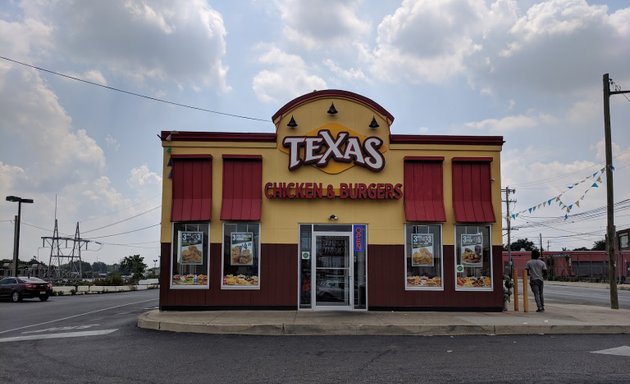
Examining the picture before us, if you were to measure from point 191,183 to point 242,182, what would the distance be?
1.40 metres

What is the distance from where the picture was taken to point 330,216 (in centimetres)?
1503

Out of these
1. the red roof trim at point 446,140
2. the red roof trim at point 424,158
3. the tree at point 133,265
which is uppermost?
the red roof trim at point 446,140

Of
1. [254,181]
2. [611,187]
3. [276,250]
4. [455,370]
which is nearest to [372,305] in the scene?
[276,250]

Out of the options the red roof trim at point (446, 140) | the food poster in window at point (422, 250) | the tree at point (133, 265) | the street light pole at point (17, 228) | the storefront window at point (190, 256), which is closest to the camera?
the storefront window at point (190, 256)

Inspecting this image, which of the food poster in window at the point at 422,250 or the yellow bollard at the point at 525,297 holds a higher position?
the food poster in window at the point at 422,250

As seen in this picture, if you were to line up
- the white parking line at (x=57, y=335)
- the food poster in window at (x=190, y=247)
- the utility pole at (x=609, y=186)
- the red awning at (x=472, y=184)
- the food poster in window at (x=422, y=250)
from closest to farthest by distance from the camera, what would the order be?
the white parking line at (x=57, y=335)
the food poster in window at (x=190, y=247)
the food poster in window at (x=422, y=250)
the red awning at (x=472, y=184)
the utility pole at (x=609, y=186)

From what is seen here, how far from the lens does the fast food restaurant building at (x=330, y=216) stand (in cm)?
1480

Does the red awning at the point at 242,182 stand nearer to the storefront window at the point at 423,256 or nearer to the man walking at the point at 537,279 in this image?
the storefront window at the point at 423,256

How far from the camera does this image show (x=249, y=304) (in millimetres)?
14703

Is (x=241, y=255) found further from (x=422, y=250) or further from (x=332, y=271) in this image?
(x=422, y=250)

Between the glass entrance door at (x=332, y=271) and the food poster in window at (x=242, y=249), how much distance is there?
5.74ft

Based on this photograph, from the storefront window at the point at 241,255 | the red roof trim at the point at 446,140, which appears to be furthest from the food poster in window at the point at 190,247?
the red roof trim at the point at 446,140

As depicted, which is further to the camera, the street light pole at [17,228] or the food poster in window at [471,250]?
the street light pole at [17,228]

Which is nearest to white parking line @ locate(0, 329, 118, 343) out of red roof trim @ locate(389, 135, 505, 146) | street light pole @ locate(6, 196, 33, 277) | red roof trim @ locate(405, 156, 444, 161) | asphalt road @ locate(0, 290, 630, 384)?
asphalt road @ locate(0, 290, 630, 384)
